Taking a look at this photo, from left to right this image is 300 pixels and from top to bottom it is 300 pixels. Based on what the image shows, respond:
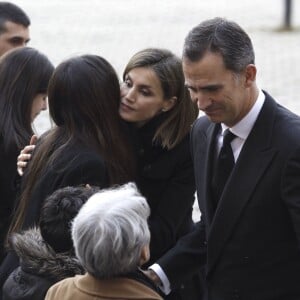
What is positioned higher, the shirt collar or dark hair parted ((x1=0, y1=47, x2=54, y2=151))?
the shirt collar

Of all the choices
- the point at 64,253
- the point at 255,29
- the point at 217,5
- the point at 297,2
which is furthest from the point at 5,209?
the point at 297,2

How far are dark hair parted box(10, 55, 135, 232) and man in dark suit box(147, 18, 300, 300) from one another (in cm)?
56

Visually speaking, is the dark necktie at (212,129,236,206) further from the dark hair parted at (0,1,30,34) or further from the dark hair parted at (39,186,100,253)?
the dark hair parted at (0,1,30,34)

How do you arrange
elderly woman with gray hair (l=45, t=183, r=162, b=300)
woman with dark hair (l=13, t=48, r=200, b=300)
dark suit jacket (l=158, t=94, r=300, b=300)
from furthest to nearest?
woman with dark hair (l=13, t=48, r=200, b=300), dark suit jacket (l=158, t=94, r=300, b=300), elderly woman with gray hair (l=45, t=183, r=162, b=300)

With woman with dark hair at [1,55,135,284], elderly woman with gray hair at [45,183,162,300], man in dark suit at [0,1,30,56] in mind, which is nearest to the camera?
elderly woman with gray hair at [45,183,162,300]

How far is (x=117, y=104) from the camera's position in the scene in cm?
405

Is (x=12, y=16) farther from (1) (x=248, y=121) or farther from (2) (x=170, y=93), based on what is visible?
(1) (x=248, y=121)

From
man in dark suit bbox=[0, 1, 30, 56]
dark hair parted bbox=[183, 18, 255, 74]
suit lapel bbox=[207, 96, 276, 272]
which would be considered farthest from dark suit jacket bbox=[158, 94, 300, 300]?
man in dark suit bbox=[0, 1, 30, 56]

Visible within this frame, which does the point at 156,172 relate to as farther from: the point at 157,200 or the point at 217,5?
the point at 217,5

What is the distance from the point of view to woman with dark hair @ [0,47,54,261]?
14.9ft

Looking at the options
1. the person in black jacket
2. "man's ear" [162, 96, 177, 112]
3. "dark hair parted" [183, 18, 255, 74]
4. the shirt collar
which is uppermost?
"dark hair parted" [183, 18, 255, 74]

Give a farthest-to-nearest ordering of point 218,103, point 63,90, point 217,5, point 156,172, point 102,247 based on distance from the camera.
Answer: point 217,5 → point 156,172 → point 63,90 → point 218,103 → point 102,247

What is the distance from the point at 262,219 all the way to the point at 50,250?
2.58 feet

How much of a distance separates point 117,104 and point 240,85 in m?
0.82
